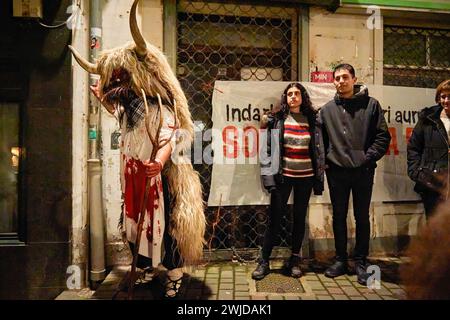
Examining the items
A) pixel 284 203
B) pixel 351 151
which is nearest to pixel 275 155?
pixel 284 203

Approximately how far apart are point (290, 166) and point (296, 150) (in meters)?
0.21

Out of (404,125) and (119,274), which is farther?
(404,125)

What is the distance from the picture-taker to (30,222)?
3646mm

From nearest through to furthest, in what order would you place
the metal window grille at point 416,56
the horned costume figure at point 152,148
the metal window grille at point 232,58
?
1. the horned costume figure at point 152,148
2. the metal window grille at point 232,58
3. the metal window grille at point 416,56

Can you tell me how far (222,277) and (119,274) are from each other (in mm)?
1291

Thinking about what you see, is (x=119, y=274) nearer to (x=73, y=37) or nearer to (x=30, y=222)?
(x=30, y=222)

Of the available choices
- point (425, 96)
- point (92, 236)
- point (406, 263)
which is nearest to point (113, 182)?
point (92, 236)

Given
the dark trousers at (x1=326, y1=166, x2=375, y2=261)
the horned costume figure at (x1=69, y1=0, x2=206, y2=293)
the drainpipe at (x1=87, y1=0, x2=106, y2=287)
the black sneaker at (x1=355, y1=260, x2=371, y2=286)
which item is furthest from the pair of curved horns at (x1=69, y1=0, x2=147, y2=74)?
the black sneaker at (x1=355, y1=260, x2=371, y2=286)

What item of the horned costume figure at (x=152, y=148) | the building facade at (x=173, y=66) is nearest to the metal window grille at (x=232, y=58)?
the building facade at (x=173, y=66)

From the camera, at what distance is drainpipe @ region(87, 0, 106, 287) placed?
12.4 feet

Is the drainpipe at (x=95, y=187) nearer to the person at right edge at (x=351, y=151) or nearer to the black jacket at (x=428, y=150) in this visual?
the person at right edge at (x=351, y=151)

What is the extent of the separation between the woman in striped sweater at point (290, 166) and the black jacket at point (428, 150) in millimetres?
1227

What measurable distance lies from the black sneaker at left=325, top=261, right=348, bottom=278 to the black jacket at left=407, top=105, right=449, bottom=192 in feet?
4.46

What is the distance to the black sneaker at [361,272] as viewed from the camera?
371cm
